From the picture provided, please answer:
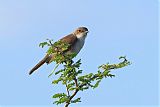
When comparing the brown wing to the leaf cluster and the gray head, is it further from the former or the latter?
the leaf cluster

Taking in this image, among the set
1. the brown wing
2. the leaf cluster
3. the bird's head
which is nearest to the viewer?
the leaf cluster

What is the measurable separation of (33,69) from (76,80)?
5.49 m

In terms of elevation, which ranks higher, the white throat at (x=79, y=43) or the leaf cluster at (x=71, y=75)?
the white throat at (x=79, y=43)

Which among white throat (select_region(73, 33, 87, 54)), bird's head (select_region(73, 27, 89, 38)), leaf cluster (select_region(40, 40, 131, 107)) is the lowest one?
leaf cluster (select_region(40, 40, 131, 107))

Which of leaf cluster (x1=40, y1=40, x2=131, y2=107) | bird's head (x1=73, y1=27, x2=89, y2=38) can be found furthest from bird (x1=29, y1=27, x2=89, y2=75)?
leaf cluster (x1=40, y1=40, x2=131, y2=107)

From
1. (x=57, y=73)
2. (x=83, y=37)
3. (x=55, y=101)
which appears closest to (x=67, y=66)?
(x=57, y=73)

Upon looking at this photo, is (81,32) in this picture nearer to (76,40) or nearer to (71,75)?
(76,40)

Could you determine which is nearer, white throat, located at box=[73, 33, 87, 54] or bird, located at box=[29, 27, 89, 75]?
bird, located at box=[29, 27, 89, 75]

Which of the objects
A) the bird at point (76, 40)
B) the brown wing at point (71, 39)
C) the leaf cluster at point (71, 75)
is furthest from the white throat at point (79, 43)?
the leaf cluster at point (71, 75)

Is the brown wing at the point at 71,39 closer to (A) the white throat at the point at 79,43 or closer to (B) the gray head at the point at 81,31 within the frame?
(A) the white throat at the point at 79,43

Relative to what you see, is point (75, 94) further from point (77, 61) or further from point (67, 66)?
point (77, 61)

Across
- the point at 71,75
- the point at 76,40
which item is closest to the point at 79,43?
the point at 76,40

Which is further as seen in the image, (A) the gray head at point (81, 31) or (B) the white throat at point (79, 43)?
(A) the gray head at point (81, 31)

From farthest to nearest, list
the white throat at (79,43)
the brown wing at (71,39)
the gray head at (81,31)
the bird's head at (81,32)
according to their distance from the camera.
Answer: the gray head at (81,31) → the bird's head at (81,32) → the brown wing at (71,39) → the white throat at (79,43)
